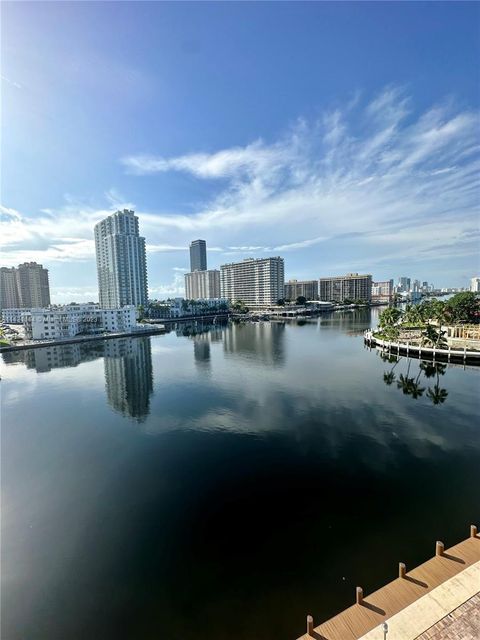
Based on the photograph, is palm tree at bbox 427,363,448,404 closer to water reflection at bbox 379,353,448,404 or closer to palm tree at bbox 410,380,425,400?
water reflection at bbox 379,353,448,404

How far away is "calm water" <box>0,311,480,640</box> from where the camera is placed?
1202 cm

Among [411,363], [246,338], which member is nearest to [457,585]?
[411,363]

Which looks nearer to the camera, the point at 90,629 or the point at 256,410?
the point at 90,629

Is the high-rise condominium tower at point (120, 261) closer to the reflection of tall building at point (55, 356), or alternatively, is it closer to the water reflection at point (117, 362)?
the water reflection at point (117, 362)

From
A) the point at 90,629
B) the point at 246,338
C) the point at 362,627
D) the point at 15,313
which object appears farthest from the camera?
the point at 15,313

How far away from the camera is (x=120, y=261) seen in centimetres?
16938

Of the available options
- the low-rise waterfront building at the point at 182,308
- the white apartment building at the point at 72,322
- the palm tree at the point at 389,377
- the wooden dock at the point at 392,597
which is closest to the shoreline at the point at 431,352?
the palm tree at the point at 389,377

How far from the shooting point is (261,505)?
57.5ft

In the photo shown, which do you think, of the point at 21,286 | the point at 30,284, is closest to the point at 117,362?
the point at 30,284

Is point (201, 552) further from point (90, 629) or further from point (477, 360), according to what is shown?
point (477, 360)

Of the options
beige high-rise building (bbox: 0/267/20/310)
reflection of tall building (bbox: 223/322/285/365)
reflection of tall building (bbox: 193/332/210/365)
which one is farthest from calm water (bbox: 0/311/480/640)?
beige high-rise building (bbox: 0/267/20/310)

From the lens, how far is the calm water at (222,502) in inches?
473

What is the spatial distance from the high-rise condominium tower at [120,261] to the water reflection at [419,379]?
14870cm

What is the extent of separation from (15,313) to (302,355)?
504 feet
